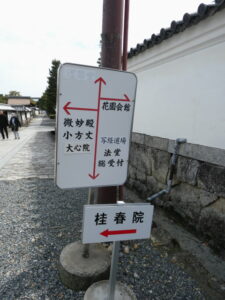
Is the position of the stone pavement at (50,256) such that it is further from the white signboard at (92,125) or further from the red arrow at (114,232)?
the white signboard at (92,125)

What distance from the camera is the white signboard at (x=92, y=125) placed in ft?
5.57

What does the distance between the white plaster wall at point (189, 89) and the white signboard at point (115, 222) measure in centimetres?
182

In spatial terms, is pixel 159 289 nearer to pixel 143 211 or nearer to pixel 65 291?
pixel 65 291

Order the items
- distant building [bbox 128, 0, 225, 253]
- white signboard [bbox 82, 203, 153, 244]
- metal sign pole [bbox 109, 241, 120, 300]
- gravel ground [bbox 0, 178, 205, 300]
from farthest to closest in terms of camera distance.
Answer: distant building [bbox 128, 0, 225, 253] < gravel ground [bbox 0, 178, 205, 300] < metal sign pole [bbox 109, 241, 120, 300] < white signboard [bbox 82, 203, 153, 244]

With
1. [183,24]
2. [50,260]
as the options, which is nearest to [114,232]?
[50,260]

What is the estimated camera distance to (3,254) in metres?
2.80

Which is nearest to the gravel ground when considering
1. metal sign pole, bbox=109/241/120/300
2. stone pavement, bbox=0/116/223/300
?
stone pavement, bbox=0/116/223/300

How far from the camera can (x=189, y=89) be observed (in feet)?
11.2

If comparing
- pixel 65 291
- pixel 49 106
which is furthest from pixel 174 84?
pixel 49 106

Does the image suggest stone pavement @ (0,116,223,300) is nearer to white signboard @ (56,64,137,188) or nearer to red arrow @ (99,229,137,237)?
red arrow @ (99,229,137,237)

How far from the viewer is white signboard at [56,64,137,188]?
170 cm

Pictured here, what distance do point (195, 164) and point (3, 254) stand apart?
314 centimetres

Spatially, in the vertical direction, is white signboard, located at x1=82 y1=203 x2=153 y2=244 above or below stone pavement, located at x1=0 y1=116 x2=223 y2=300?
above

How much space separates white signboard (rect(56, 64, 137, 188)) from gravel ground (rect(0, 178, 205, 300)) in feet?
4.52
